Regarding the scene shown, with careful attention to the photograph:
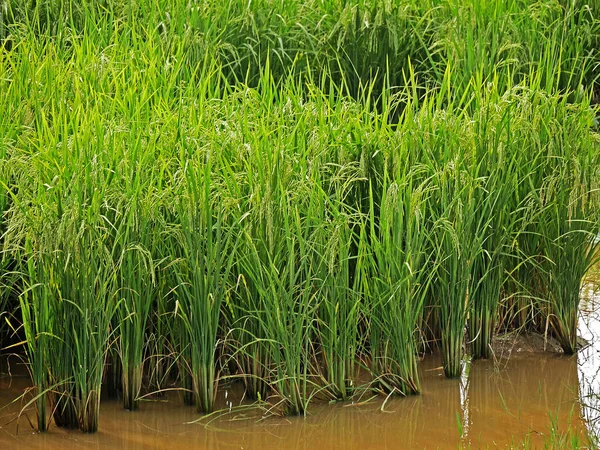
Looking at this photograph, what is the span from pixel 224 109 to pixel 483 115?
41.5 inches

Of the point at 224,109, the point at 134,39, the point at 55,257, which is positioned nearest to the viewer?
the point at 55,257

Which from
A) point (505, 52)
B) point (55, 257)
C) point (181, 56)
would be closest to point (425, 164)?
point (55, 257)

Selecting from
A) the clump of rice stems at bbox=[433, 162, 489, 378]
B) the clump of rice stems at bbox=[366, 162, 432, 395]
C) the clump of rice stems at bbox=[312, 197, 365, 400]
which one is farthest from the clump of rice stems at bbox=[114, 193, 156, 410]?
the clump of rice stems at bbox=[433, 162, 489, 378]

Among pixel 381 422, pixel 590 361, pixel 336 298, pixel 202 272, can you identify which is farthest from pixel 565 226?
pixel 202 272

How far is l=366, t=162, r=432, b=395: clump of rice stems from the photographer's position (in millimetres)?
3523

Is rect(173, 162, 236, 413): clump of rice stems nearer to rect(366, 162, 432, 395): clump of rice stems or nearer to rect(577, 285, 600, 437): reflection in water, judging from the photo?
rect(366, 162, 432, 395): clump of rice stems

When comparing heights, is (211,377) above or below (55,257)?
below

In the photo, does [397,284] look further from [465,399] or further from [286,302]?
[465,399]

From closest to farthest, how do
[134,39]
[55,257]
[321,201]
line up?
[55,257]
[321,201]
[134,39]

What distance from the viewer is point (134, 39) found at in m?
5.03

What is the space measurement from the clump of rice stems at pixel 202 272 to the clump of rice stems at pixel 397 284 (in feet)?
1.71

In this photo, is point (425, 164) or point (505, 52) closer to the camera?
point (425, 164)

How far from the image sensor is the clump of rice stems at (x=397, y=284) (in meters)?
3.52

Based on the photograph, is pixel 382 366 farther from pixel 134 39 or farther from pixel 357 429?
pixel 134 39
